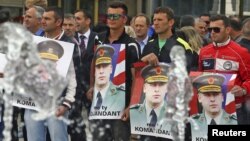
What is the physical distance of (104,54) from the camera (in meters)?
8.17

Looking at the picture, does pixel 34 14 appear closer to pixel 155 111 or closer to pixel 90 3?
pixel 155 111

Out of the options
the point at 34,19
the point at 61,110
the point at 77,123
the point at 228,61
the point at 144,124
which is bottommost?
the point at 77,123

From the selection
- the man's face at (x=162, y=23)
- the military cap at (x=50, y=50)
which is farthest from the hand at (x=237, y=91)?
the military cap at (x=50, y=50)

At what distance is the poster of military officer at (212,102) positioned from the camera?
302 inches

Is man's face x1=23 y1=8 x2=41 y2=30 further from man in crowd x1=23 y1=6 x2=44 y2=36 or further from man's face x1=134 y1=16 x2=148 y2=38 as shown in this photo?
man's face x1=134 y1=16 x2=148 y2=38

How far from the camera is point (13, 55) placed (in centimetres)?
695

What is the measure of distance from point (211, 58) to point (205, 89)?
37 centimetres

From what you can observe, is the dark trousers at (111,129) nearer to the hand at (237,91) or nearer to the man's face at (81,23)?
the hand at (237,91)

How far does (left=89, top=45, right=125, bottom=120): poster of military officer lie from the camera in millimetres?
8125

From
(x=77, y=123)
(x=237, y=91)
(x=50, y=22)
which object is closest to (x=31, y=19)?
(x=50, y=22)

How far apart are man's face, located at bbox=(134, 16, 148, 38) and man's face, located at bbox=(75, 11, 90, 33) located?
1.03 meters

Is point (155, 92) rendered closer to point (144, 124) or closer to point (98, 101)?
point (144, 124)

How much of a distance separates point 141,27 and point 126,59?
89.7 inches

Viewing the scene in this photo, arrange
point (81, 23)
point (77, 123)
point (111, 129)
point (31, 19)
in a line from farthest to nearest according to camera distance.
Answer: point (81, 23) → point (77, 123) → point (31, 19) → point (111, 129)
